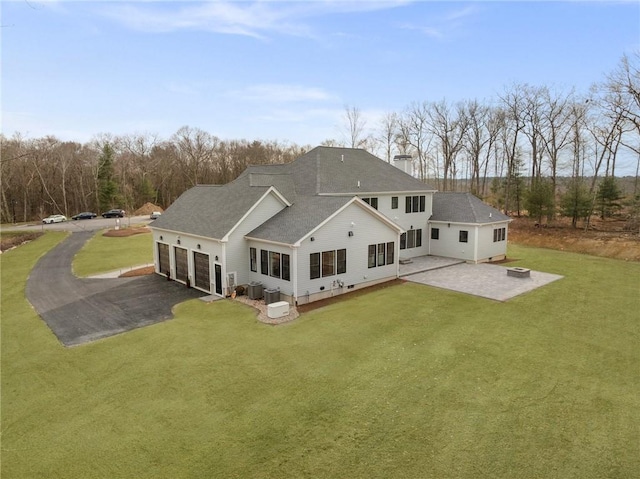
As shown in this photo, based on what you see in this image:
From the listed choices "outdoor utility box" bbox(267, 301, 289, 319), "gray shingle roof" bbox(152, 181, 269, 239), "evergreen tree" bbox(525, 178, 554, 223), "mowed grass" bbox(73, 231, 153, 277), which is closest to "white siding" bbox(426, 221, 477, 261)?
"gray shingle roof" bbox(152, 181, 269, 239)

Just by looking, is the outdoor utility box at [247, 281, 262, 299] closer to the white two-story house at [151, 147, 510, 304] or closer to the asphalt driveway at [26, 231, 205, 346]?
the white two-story house at [151, 147, 510, 304]

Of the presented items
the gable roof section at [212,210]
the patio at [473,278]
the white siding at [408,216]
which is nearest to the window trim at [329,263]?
the gable roof section at [212,210]

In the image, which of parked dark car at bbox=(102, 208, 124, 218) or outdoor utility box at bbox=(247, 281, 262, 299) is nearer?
outdoor utility box at bbox=(247, 281, 262, 299)

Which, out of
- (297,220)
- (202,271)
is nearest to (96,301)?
(202,271)

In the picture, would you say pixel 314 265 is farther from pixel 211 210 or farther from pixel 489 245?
pixel 489 245

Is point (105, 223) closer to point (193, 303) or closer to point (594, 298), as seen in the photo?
point (193, 303)
